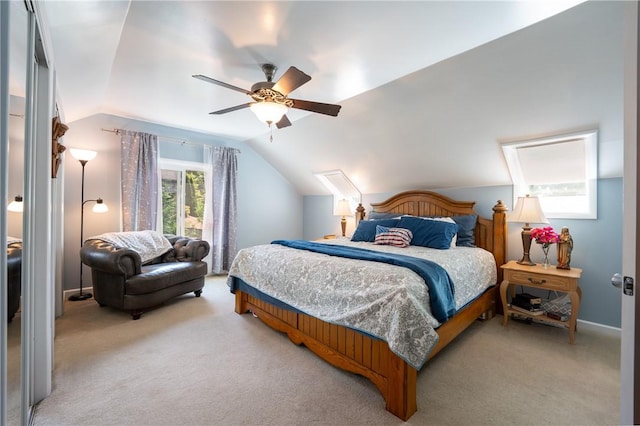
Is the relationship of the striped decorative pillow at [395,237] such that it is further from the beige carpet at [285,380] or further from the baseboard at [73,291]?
the baseboard at [73,291]

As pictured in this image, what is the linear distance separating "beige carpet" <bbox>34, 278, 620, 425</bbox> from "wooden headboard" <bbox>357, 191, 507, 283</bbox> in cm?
95

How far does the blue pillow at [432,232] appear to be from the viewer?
313 cm

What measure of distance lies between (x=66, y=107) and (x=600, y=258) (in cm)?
591

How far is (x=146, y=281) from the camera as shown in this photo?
9.71 feet

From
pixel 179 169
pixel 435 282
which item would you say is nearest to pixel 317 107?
pixel 435 282

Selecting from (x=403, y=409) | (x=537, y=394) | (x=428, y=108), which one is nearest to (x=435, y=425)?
(x=403, y=409)

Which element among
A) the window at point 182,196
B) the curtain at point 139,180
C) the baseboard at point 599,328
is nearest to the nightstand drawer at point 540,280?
the baseboard at point 599,328

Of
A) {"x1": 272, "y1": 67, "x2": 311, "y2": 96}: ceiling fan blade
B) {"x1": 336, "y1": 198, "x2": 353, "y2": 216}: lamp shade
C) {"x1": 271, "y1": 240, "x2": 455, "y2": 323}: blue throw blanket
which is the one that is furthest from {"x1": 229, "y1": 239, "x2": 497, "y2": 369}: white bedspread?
{"x1": 336, "y1": 198, "x2": 353, "y2": 216}: lamp shade

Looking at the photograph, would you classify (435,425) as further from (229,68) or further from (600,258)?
(229,68)

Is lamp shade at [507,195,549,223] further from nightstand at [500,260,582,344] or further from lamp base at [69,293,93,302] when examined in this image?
lamp base at [69,293,93,302]

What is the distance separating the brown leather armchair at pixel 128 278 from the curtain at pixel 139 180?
2.66 ft

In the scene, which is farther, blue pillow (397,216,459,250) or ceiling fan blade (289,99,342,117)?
blue pillow (397,216,459,250)

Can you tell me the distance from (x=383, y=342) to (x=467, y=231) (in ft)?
7.49

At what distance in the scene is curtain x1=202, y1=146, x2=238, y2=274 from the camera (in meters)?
4.77
